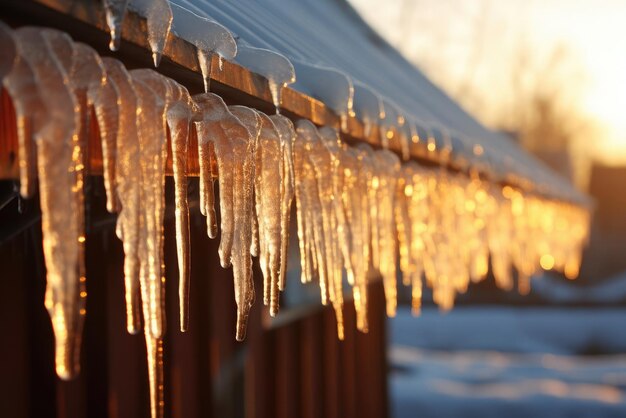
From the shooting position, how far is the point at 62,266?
828 millimetres

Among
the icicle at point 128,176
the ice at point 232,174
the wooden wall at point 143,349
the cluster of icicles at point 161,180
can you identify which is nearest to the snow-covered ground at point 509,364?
the wooden wall at point 143,349

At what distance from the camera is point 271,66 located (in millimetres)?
1366

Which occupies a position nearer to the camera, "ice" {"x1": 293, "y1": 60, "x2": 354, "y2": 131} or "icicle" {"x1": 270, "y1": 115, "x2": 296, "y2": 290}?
"icicle" {"x1": 270, "y1": 115, "x2": 296, "y2": 290}

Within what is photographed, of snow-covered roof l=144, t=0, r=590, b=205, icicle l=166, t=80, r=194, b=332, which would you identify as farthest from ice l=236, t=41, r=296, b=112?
icicle l=166, t=80, r=194, b=332

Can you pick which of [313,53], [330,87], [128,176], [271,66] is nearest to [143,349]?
[313,53]

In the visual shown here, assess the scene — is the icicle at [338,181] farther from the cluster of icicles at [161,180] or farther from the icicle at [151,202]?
the icicle at [151,202]

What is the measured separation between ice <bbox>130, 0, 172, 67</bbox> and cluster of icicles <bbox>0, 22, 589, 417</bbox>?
0.14ft

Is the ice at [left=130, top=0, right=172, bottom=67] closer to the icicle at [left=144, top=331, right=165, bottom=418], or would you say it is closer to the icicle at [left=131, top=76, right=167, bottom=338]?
the icicle at [left=131, top=76, right=167, bottom=338]

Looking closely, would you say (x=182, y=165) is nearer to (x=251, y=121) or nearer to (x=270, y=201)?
(x=251, y=121)

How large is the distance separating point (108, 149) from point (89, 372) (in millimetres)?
1693

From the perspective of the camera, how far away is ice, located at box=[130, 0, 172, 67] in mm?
966

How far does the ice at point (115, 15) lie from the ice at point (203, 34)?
0.19 meters

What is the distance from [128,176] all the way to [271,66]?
46 cm

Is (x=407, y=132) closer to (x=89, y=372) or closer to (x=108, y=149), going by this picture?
(x=89, y=372)
